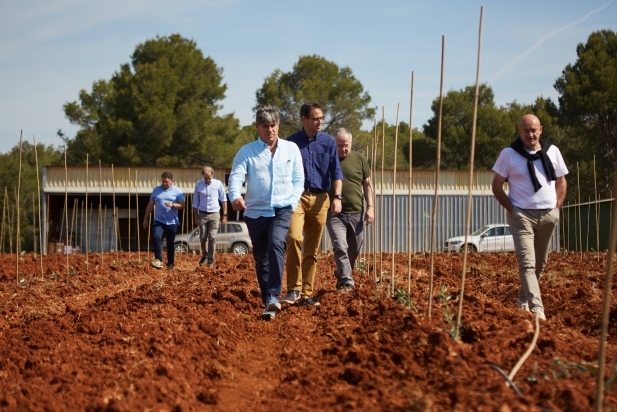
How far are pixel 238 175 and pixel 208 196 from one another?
6800 millimetres

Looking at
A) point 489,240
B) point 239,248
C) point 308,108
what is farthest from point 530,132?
point 239,248

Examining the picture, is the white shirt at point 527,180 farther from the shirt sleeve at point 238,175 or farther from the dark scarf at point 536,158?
the shirt sleeve at point 238,175

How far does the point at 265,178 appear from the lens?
22.7 feet

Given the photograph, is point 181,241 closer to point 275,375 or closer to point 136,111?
point 136,111

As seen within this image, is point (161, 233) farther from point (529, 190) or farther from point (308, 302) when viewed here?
point (529, 190)

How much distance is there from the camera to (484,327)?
16.9 feet

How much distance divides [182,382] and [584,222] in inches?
1124

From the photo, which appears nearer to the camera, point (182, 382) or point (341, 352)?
point (182, 382)

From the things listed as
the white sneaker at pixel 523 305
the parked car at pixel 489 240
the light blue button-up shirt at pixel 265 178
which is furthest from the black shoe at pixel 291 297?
the parked car at pixel 489 240

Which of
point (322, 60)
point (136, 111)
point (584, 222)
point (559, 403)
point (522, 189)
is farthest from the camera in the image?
point (322, 60)

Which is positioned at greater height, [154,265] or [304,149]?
[304,149]

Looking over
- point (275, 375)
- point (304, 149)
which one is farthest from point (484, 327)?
point (304, 149)

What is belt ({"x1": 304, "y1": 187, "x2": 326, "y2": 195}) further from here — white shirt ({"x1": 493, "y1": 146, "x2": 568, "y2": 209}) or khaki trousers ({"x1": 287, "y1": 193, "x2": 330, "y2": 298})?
white shirt ({"x1": 493, "y1": 146, "x2": 568, "y2": 209})

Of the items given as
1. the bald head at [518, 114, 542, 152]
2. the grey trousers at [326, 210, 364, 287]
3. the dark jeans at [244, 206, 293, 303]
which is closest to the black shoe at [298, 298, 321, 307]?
the dark jeans at [244, 206, 293, 303]
